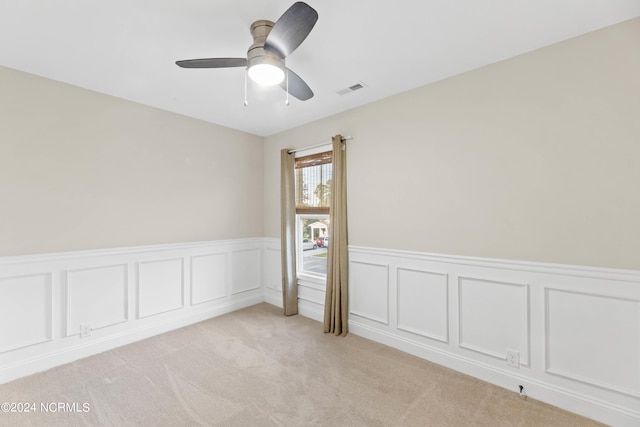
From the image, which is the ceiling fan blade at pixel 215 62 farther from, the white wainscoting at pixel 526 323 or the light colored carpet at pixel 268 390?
the light colored carpet at pixel 268 390

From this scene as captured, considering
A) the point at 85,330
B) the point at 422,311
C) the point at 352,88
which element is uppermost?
the point at 352,88

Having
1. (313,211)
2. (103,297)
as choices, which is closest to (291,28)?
(313,211)

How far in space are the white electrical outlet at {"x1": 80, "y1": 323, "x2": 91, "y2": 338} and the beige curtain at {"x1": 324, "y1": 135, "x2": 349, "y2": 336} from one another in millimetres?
2403

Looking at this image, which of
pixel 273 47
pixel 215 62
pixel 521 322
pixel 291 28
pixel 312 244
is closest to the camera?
pixel 291 28

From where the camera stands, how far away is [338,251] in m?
3.30

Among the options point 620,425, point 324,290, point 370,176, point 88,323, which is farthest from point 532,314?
point 88,323

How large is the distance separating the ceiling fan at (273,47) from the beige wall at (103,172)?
1.75 m

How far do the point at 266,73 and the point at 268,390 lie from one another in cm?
233

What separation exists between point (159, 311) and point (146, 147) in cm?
190

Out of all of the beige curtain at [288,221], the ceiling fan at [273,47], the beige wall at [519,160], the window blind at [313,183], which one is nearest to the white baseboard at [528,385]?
the beige wall at [519,160]

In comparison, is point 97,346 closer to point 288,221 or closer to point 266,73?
point 288,221

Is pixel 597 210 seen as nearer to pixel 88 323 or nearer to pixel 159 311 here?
pixel 159 311

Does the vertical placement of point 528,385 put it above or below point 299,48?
below

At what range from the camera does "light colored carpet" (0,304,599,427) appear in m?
1.96
